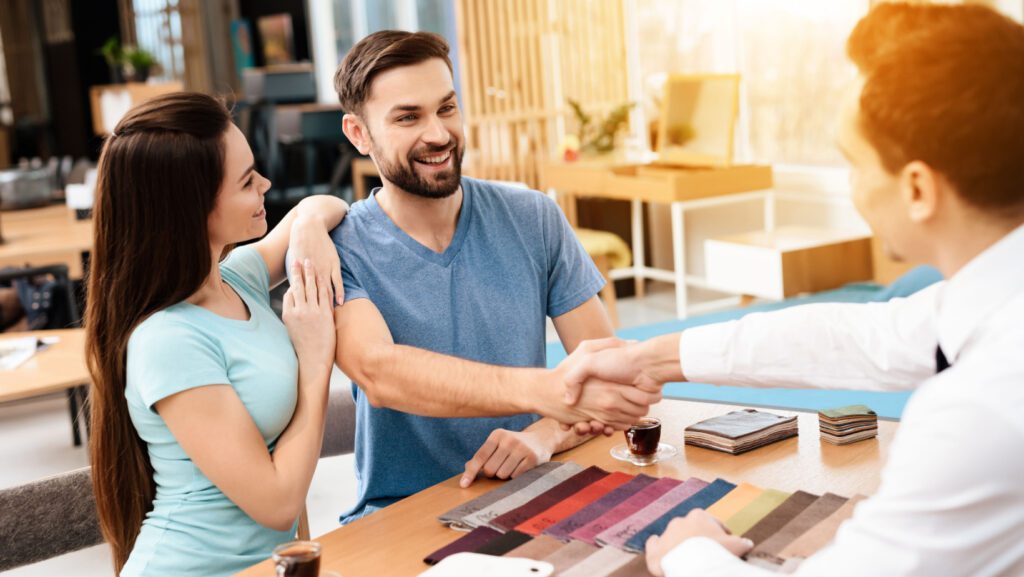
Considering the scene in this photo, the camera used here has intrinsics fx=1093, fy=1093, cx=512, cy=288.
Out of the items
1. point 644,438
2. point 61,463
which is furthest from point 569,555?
point 61,463

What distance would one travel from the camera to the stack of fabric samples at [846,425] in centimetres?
181

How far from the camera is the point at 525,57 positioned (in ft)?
23.4

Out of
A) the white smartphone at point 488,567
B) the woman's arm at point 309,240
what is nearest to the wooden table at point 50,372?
the woman's arm at point 309,240

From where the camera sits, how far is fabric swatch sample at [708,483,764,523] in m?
1.50

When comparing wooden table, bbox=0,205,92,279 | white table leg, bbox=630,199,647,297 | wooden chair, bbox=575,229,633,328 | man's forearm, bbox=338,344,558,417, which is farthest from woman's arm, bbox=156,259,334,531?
white table leg, bbox=630,199,647,297

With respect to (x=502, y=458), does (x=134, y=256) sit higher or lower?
higher

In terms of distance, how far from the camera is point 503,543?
4.82 ft

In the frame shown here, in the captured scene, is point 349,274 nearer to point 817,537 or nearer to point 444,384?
point 444,384

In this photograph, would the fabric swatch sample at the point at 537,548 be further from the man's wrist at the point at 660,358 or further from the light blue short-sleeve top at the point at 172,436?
the light blue short-sleeve top at the point at 172,436

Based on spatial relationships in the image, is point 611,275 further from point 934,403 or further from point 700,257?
point 934,403

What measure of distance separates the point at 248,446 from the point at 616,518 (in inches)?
23.1

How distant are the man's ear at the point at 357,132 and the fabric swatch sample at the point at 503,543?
100 cm

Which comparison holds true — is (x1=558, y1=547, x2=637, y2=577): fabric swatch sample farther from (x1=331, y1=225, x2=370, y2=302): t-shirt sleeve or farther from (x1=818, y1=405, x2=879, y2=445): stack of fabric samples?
(x1=331, y1=225, x2=370, y2=302): t-shirt sleeve

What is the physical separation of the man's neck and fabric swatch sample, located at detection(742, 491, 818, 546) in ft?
2.99
